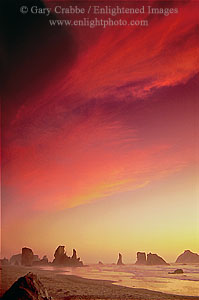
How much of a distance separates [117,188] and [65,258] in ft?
4.73

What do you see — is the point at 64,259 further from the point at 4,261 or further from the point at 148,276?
the point at 148,276

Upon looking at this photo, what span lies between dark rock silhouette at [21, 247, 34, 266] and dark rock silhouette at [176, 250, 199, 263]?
8.09 feet

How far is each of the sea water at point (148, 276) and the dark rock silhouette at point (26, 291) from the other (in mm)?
1346

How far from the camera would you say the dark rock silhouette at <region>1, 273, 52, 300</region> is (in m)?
4.36

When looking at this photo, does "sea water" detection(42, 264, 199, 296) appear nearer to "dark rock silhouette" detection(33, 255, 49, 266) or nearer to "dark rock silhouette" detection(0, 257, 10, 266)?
"dark rock silhouette" detection(33, 255, 49, 266)

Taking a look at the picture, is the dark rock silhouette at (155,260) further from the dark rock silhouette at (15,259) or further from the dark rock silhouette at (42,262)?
the dark rock silhouette at (15,259)

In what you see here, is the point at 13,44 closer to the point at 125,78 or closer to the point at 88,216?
the point at 125,78

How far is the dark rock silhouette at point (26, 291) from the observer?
4355 millimetres

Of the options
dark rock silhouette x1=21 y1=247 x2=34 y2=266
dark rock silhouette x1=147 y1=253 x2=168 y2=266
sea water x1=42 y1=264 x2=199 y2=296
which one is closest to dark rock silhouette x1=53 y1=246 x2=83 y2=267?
sea water x1=42 y1=264 x2=199 y2=296

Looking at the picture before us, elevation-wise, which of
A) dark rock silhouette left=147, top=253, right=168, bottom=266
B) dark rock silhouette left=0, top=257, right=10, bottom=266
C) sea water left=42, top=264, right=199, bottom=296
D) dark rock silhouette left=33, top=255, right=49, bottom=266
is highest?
dark rock silhouette left=0, top=257, right=10, bottom=266

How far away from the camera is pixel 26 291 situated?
438 cm

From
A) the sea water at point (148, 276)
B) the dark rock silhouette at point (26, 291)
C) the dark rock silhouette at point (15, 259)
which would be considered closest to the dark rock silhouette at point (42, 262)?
the sea water at point (148, 276)

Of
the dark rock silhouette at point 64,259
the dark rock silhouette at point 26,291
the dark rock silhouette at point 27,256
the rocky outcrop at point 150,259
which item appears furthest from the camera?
the rocky outcrop at point 150,259

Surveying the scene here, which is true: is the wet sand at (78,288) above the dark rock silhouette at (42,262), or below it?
below
